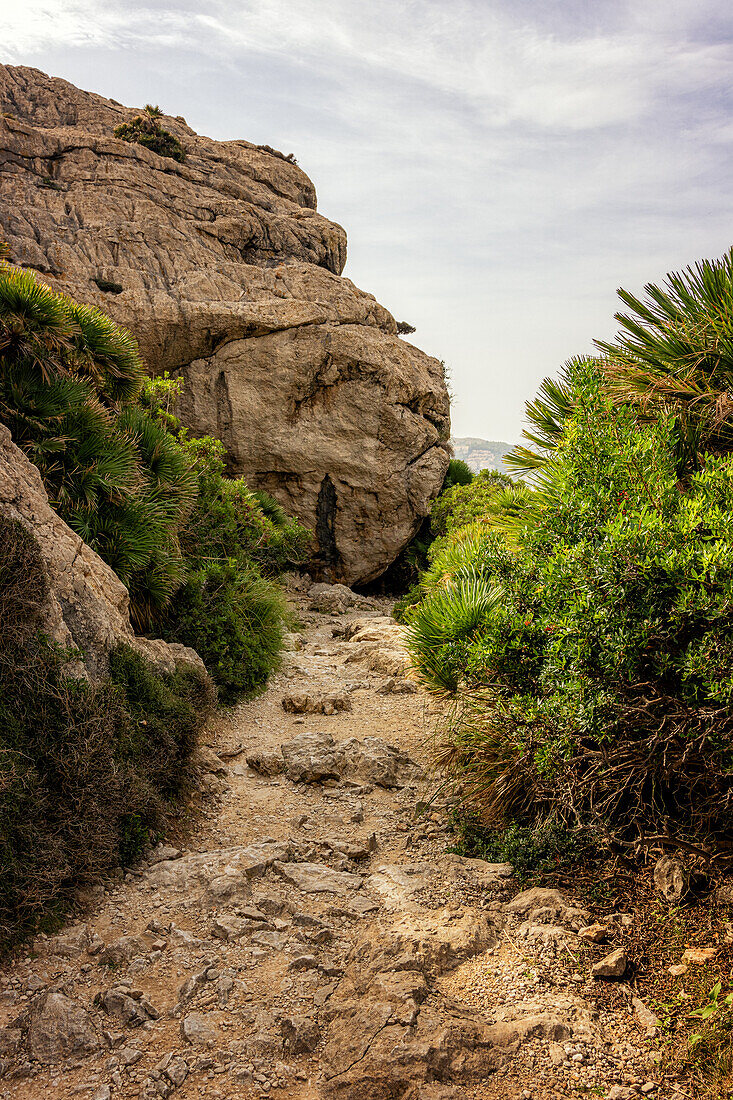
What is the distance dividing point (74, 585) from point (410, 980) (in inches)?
125

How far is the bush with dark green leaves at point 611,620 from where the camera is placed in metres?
3.52

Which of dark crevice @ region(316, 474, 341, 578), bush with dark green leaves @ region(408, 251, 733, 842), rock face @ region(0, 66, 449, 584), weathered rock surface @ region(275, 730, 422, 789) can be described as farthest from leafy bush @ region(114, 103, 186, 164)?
weathered rock surface @ region(275, 730, 422, 789)

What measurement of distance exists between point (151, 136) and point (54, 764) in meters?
16.1

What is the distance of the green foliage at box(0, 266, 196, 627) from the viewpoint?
5516mm

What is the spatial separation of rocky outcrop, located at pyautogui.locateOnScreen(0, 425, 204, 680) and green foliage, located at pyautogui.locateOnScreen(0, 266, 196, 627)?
24.2 inches

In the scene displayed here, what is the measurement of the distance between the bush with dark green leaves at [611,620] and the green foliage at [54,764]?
2124 mm

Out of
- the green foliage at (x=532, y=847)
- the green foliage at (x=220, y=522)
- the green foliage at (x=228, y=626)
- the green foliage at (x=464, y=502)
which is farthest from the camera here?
the green foliage at (x=464, y=502)

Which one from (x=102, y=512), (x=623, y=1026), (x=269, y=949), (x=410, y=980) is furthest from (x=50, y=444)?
(x=623, y=1026)

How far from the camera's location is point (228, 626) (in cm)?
738

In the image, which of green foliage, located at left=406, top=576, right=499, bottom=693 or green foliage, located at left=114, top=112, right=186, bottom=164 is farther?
green foliage, located at left=114, top=112, right=186, bottom=164

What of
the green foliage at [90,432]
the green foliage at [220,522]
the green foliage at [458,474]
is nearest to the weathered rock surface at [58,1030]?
the green foliage at [90,432]

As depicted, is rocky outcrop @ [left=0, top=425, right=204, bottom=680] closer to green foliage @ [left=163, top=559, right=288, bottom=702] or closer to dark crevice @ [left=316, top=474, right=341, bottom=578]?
green foliage @ [left=163, top=559, right=288, bottom=702]

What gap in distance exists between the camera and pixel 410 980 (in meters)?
3.11

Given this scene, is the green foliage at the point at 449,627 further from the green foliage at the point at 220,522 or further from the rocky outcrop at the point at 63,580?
the green foliage at the point at 220,522
